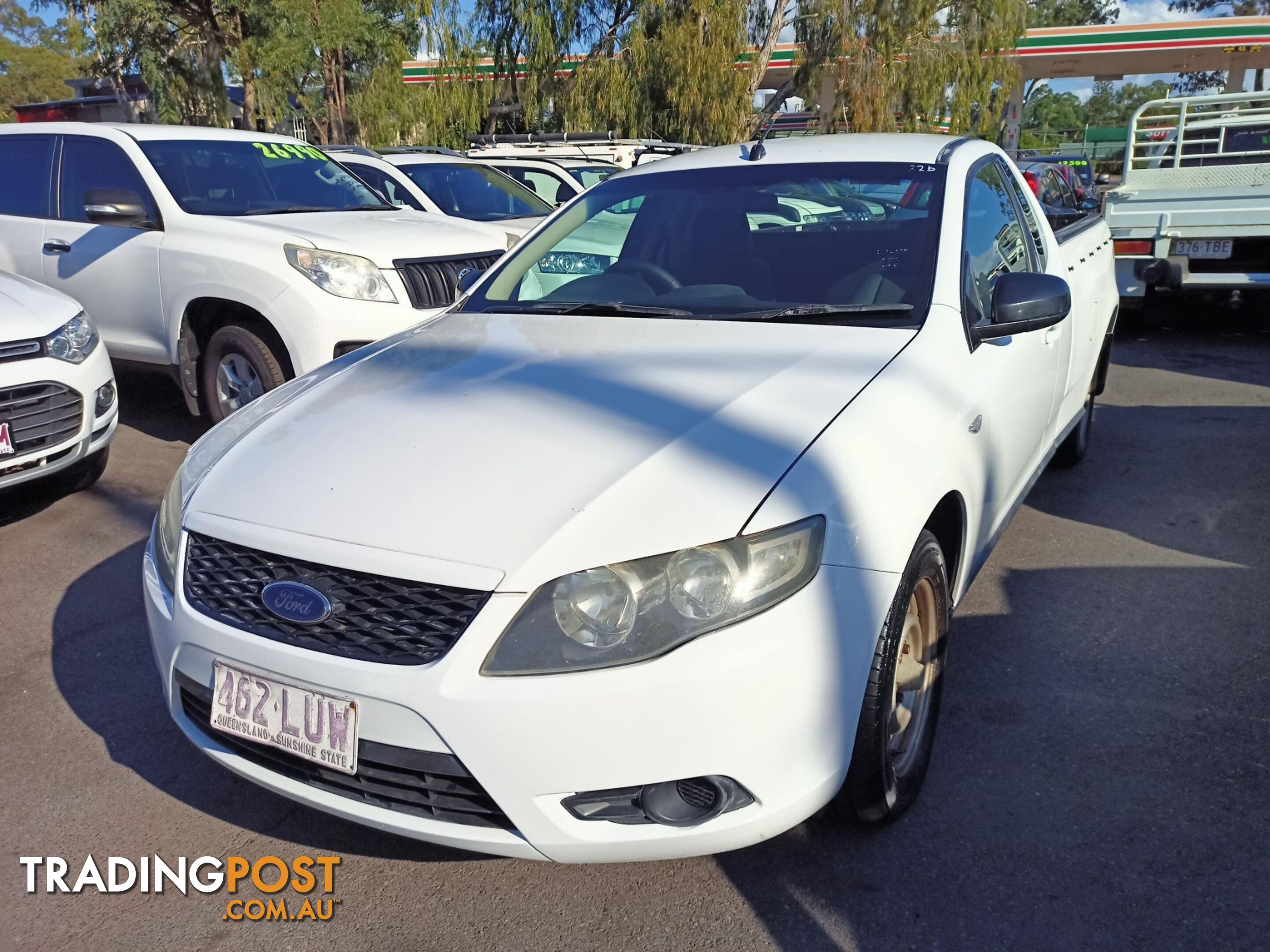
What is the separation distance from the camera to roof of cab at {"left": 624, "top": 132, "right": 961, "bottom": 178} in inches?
142

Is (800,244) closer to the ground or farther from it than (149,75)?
closer to the ground

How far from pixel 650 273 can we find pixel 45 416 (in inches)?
114

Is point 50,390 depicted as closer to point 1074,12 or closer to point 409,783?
point 409,783

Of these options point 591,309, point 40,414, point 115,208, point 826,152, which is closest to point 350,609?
point 591,309

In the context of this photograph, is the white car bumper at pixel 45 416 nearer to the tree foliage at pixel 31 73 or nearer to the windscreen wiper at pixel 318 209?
the windscreen wiper at pixel 318 209

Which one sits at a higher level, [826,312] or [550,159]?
[550,159]

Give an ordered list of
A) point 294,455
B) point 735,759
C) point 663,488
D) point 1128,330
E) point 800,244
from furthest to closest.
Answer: point 1128,330 < point 800,244 < point 294,455 < point 663,488 < point 735,759

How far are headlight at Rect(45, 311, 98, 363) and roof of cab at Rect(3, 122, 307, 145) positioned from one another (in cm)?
196

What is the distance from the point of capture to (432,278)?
19.8 ft

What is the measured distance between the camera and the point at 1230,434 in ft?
20.2

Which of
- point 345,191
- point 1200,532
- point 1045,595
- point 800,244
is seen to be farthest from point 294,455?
point 345,191

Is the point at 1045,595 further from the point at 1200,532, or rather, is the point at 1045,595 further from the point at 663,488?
the point at 663,488

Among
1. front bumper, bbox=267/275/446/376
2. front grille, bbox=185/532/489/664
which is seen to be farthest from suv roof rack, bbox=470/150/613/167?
front grille, bbox=185/532/489/664

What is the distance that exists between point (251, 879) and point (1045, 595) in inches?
115
